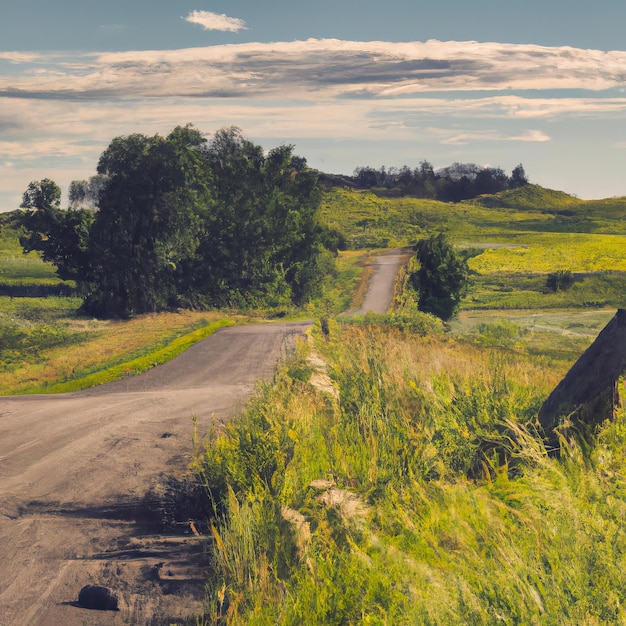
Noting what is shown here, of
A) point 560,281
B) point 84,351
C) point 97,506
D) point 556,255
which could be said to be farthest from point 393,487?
point 556,255

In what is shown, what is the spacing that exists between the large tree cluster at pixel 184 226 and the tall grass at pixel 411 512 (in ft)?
126

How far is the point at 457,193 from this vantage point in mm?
173250

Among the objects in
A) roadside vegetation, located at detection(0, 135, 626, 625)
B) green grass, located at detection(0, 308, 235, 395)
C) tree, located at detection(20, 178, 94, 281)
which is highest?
tree, located at detection(20, 178, 94, 281)

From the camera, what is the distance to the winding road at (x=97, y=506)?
734 cm

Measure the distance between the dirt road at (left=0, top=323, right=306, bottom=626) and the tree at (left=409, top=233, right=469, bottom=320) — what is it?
35.8 m

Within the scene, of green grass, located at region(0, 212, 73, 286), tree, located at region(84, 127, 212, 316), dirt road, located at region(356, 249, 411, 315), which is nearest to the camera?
tree, located at region(84, 127, 212, 316)

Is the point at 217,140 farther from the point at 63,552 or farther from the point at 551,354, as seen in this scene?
the point at 63,552

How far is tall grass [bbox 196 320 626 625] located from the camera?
15.6ft

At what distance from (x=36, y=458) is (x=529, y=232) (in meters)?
117

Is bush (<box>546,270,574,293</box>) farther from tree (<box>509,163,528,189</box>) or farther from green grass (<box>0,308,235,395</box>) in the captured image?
tree (<box>509,163,528,189</box>)

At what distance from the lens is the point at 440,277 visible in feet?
169

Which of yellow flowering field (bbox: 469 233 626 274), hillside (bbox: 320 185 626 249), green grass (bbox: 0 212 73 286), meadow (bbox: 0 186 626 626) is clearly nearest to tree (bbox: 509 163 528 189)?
hillside (bbox: 320 185 626 249)

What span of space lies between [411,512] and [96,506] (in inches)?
206

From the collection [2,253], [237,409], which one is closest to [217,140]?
[237,409]
